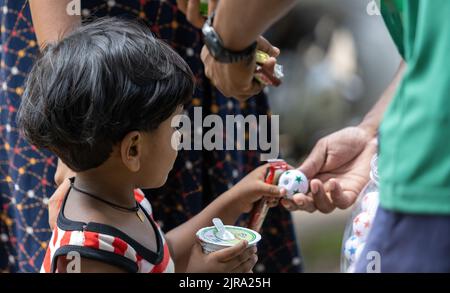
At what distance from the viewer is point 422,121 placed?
0.76 metres

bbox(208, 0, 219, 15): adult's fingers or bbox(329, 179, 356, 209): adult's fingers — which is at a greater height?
bbox(208, 0, 219, 15): adult's fingers

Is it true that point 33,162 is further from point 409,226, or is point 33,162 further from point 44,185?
point 409,226

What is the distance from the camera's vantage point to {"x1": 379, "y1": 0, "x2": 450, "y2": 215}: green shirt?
748 mm

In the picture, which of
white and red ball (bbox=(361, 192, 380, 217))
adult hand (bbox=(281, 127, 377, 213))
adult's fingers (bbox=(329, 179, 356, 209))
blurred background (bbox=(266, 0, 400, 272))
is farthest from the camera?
blurred background (bbox=(266, 0, 400, 272))

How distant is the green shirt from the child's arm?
2.16 ft

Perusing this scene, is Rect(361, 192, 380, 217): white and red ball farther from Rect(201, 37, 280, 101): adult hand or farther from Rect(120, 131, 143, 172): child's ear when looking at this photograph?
Rect(120, 131, 143, 172): child's ear

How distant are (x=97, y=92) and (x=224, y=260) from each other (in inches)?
15.2

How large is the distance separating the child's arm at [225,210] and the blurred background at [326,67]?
2482mm

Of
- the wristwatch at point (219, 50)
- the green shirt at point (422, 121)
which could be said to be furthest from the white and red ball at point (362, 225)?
the green shirt at point (422, 121)

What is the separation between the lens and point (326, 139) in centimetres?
162

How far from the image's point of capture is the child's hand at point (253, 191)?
56.7 inches

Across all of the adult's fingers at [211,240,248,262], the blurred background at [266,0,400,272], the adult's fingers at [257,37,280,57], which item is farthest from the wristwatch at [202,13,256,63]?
the blurred background at [266,0,400,272]

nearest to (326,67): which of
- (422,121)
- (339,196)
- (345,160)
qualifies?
(345,160)
